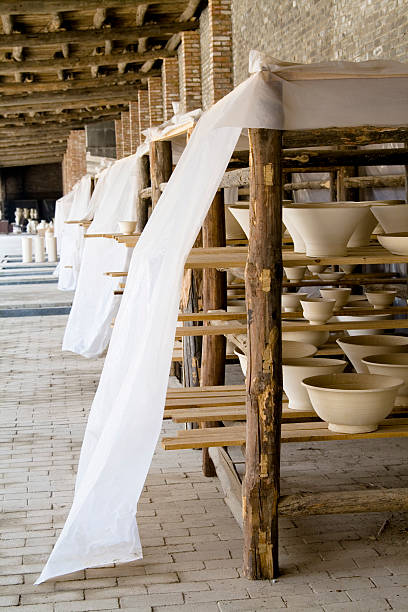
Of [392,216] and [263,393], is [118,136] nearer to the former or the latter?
[392,216]

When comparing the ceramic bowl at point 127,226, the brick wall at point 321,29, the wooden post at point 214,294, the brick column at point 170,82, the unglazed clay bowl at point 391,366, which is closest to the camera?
the unglazed clay bowl at point 391,366

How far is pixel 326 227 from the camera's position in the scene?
361 cm

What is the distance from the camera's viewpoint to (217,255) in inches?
159

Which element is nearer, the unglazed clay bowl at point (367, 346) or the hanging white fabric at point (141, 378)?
the hanging white fabric at point (141, 378)

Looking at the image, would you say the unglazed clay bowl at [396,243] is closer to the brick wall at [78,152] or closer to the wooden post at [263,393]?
the wooden post at [263,393]

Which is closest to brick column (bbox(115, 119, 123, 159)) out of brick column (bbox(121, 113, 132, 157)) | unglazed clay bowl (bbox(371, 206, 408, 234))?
brick column (bbox(121, 113, 132, 157))

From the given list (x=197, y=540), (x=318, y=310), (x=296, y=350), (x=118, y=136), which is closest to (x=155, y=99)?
(x=118, y=136)

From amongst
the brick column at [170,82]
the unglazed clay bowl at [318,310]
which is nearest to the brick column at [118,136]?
the brick column at [170,82]

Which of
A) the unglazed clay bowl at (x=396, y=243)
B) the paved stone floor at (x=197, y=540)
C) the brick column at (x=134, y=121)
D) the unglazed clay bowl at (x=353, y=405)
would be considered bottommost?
the paved stone floor at (x=197, y=540)

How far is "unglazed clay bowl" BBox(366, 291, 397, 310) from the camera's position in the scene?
501 cm

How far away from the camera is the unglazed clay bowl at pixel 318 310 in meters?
4.50

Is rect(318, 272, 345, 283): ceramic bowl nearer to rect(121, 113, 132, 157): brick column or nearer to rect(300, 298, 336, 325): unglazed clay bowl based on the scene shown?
rect(300, 298, 336, 325): unglazed clay bowl

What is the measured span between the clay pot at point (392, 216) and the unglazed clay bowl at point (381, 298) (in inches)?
40.9

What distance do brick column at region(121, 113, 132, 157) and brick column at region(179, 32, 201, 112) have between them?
9.06 meters
